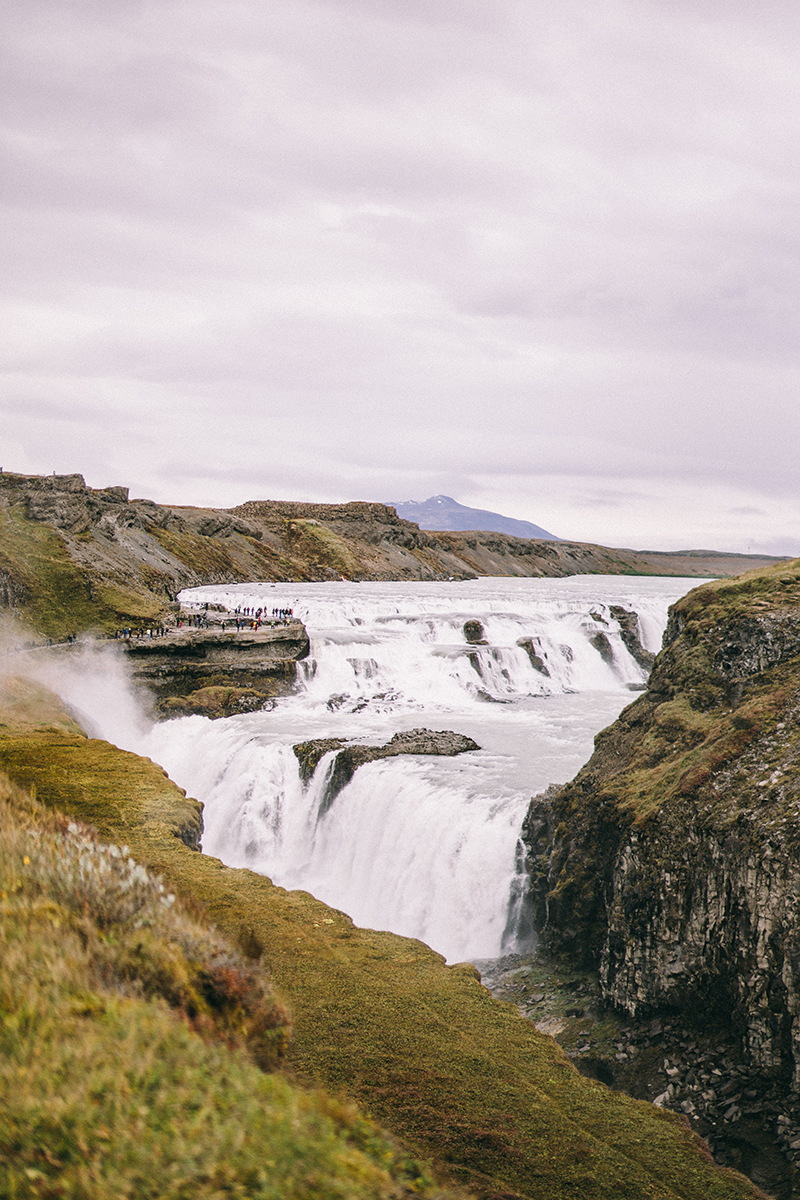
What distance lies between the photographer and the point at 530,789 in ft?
79.2

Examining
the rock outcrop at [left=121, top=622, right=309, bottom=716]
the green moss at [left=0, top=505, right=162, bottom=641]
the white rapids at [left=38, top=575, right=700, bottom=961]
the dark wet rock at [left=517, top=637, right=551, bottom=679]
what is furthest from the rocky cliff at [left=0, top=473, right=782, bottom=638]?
the dark wet rock at [left=517, top=637, right=551, bottom=679]

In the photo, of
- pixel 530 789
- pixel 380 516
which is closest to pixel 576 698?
pixel 530 789

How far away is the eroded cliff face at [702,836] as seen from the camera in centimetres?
1226

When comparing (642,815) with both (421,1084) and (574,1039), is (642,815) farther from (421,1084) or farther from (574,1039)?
(421,1084)

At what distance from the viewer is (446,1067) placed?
914 cm

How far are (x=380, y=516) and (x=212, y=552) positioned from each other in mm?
68000

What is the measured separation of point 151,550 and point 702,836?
315 feet

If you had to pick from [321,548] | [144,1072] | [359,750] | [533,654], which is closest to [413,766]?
[359,750]

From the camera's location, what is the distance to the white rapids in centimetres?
2120

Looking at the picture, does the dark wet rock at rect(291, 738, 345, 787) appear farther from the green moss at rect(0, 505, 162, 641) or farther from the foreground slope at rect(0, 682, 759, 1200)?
the green moss at rect(0, 505, 162, 641)

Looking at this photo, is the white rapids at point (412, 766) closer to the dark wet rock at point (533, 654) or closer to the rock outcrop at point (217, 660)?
the dark wet rock at point (533, 654)

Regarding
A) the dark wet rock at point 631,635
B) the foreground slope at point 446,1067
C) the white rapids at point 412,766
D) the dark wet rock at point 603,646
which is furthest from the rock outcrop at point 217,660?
the foreground slope at point 446,1067

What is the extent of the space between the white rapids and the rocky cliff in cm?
1900

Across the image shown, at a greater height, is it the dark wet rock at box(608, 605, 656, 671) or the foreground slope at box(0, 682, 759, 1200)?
the dark wet rock at box(608, 605, 656, 671)
